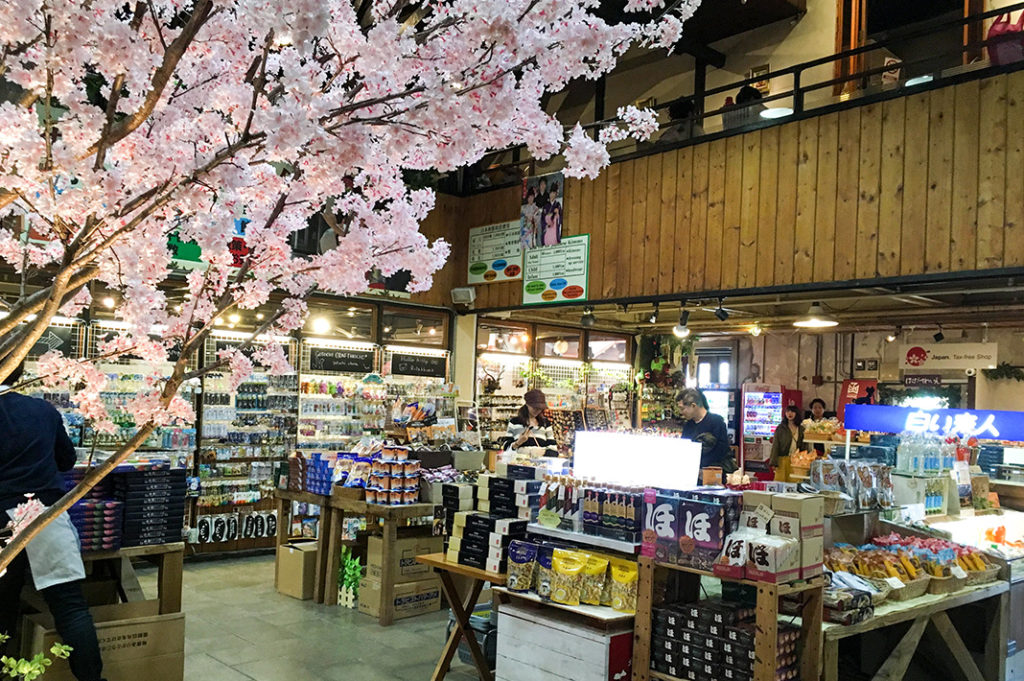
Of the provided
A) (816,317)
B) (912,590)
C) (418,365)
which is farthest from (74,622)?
(816,317)

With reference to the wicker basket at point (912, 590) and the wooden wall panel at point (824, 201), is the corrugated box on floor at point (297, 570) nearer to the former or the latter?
the wooden wall panel at point (824, 201)

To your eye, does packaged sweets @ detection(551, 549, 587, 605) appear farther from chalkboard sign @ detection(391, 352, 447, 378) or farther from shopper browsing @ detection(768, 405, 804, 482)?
shopper browsing @ detection(768, 405, 804, 482)

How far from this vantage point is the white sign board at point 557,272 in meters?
8.77

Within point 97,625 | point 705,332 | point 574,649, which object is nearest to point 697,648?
point 574,649

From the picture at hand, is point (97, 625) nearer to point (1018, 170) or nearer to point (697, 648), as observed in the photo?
point (697, 648)

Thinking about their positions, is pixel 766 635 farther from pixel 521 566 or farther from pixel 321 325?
pixel 321 325

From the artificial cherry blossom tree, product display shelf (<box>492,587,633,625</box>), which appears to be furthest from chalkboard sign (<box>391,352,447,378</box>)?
the artificial cherry blossom tree

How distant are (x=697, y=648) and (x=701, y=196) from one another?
514 cm

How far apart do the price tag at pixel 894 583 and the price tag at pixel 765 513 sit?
109 centimetres

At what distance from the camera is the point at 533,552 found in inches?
159

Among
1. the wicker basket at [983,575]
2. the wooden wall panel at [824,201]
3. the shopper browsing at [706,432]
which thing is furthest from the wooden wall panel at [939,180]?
the wicker basket at [983,575]

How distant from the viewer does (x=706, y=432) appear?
667 centimetres

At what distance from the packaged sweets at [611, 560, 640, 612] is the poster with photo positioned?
5.64 metres

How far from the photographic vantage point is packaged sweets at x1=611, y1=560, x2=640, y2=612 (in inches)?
150
